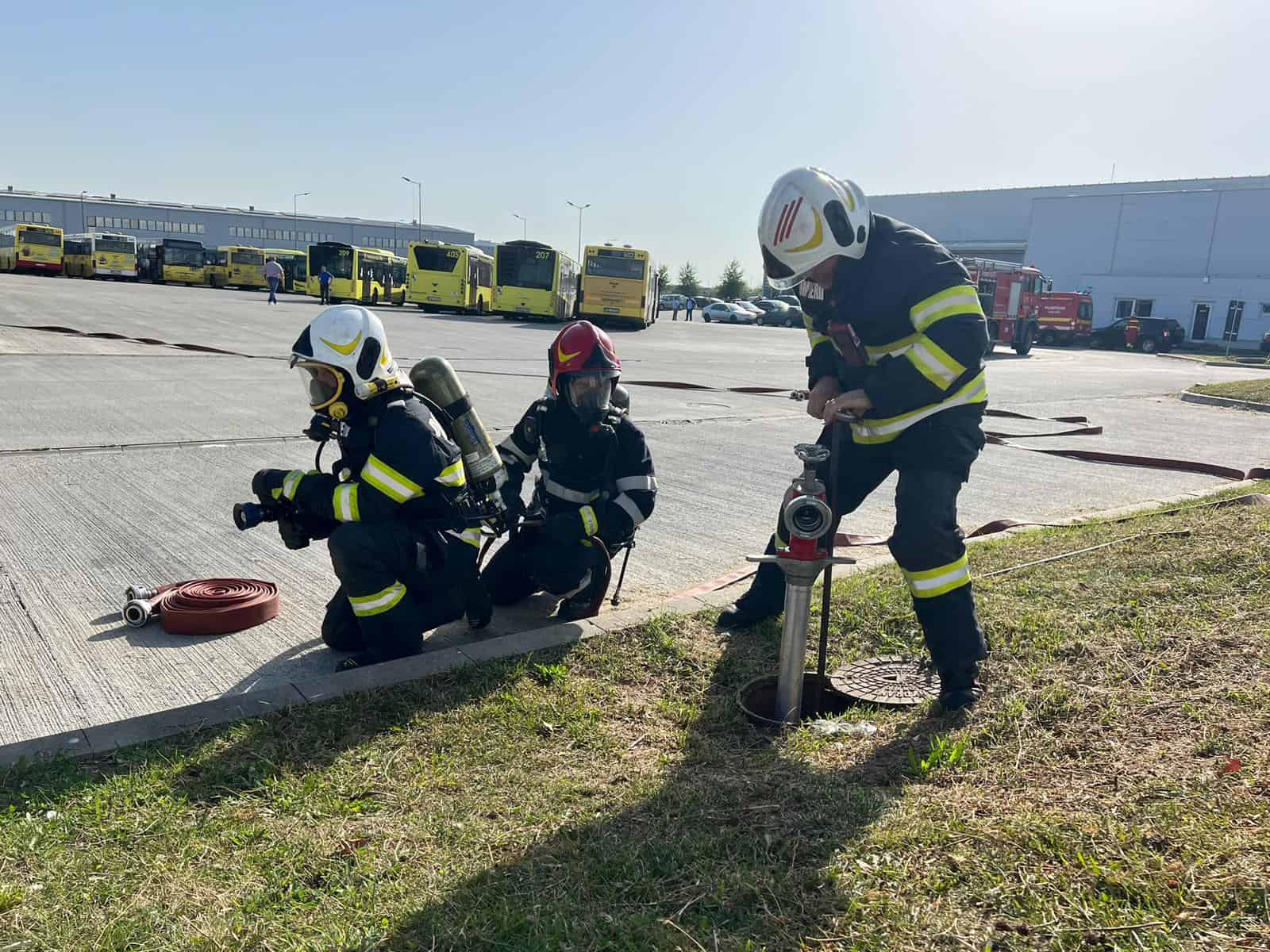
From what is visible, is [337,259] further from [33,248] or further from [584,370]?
[584,370]

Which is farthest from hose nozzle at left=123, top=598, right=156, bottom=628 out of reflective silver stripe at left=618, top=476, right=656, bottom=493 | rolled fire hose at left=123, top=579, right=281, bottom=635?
reflective silver stripe at left=618, top=476, right=656, bottom=493

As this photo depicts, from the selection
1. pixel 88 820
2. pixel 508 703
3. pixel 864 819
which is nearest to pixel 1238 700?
pixel 864 819

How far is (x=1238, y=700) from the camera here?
3.23 m

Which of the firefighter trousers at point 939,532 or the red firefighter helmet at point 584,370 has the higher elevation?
the red firefighter helmet at point 584,370

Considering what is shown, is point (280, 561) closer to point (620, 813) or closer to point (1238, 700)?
point (620, 813)

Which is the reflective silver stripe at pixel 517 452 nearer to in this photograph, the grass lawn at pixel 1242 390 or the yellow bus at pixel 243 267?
the grass lawn at pixel 1242 390

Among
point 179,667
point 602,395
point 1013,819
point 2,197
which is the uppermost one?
point 2,197

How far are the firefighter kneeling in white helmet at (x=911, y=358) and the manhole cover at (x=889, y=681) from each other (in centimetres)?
12

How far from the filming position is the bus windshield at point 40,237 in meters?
46.2

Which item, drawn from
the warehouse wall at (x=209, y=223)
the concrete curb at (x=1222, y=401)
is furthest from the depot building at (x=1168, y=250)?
the warehouse wall at (x=209, y=223)

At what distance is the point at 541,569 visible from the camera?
4.37m

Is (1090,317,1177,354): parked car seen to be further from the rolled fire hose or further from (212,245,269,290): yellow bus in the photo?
the rolled fire hose

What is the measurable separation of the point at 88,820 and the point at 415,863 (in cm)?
94

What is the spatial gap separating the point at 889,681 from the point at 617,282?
104ft
